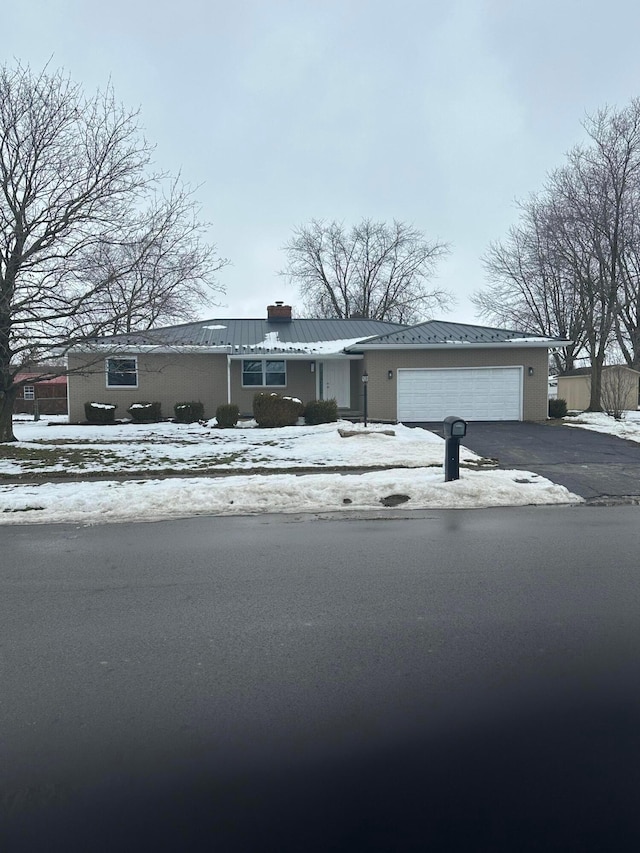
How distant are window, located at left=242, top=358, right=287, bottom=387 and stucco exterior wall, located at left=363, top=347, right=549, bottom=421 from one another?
4.21 meters

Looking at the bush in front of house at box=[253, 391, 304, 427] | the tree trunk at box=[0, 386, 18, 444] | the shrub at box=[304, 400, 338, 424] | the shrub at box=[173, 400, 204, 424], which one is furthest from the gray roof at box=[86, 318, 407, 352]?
the tree trunk at box=[0, 386, 18, 444]

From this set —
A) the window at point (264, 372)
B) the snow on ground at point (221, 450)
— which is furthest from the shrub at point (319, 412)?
the window at point (264, 372)

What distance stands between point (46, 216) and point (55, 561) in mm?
11025

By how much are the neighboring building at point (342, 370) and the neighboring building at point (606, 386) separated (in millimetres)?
4905

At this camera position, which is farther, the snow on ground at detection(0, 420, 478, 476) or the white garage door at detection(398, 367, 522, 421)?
the white garage door at detection(398, 367, 522, 421)

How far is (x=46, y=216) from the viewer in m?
14.4

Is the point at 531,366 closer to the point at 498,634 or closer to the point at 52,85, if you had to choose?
the point at 52,85

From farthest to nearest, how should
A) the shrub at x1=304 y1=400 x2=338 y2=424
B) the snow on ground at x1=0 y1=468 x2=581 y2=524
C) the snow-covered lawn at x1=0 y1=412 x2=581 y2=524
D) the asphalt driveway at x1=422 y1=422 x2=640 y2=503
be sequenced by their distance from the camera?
the shrub at x1=304 y1=400 x2=338 y2=424 < the asphalt driveway at x1=422 y1=422 x2=640 y2=503 < the snow-covered lawn at x1=0 y1=412 x2=581 y2=524 < the snow on ground at x1=0 y1=468 x2=581 y2=524

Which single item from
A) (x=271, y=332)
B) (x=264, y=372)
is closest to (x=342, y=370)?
(x=264, y=372)

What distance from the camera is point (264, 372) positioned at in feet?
82.0

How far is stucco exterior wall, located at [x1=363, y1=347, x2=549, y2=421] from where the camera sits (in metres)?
22.2

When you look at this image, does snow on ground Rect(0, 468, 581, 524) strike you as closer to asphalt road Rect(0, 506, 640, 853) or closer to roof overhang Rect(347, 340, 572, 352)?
asphalt road Rect(0, 506, 640, 853)

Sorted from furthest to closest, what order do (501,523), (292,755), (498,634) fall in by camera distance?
(501,523), (498,634), (292,755)

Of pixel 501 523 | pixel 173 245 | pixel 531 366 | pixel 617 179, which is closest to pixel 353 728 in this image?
pixel 501 523
